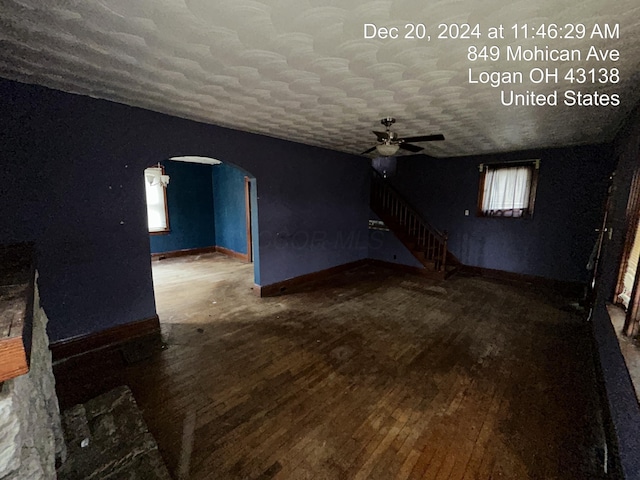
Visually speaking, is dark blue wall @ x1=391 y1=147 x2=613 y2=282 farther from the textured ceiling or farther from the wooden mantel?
the wooden mantel

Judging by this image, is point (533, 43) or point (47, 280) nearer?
point (533, 43)

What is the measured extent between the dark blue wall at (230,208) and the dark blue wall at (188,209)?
26 centimetres

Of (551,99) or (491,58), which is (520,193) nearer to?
(551,99)

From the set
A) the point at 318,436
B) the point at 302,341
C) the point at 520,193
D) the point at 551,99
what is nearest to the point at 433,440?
the point at 318,436

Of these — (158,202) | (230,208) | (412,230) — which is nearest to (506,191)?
(412,230)

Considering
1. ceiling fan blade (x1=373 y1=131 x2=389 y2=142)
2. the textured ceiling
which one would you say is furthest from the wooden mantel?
ceiling fan blade (x1=373 y1=131 x2=389 y2=142)

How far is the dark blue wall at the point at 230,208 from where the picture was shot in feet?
23.5

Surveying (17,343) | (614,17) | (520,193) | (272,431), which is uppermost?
(614,17)

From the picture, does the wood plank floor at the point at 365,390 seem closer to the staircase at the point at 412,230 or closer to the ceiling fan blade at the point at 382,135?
the staircase at the point at 412,230

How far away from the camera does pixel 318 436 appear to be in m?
1.95

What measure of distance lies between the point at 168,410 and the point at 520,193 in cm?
675

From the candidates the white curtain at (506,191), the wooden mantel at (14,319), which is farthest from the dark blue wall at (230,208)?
the white curtain at (506,191)

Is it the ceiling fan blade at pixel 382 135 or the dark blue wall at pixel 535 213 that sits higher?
the ceiling fan blade at pixel 382 135

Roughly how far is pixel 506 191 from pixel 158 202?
8.52m
